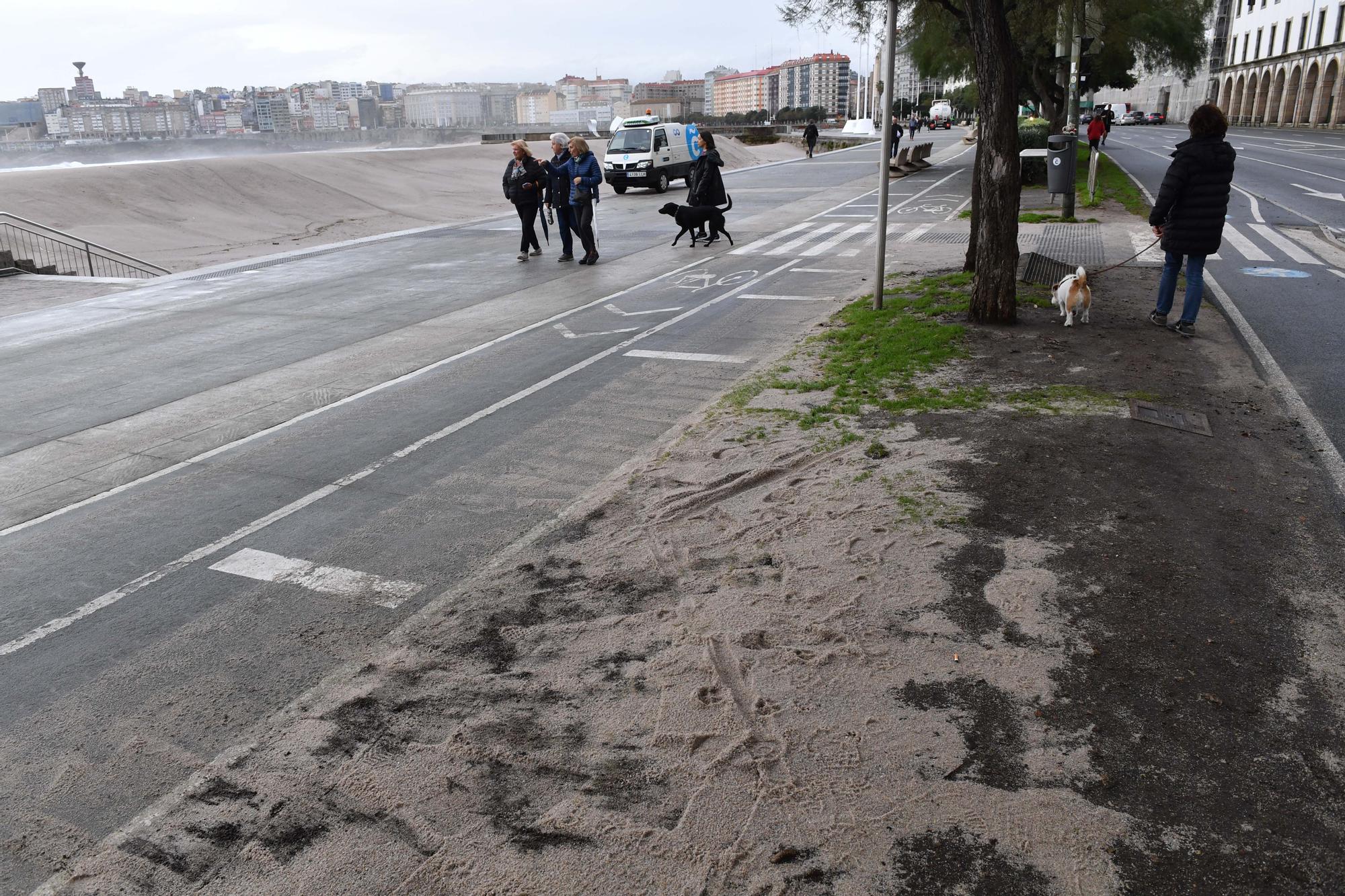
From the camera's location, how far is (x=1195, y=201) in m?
8.52

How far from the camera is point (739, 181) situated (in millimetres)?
32438

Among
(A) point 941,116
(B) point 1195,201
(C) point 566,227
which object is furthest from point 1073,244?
(A) point 941,116

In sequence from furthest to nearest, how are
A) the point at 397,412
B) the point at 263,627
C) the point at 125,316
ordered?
the point at 125,316 → the point at 397,412 → the point at 263,627

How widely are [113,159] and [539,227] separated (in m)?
42.3

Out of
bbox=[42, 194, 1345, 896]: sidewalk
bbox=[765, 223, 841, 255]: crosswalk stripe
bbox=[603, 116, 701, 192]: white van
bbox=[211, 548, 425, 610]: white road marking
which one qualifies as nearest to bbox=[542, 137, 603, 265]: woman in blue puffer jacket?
bbox=[765, 223, 841, 255]: crosswalk stripe

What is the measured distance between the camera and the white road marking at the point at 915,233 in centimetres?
1666

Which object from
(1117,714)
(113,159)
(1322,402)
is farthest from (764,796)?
(113,159)

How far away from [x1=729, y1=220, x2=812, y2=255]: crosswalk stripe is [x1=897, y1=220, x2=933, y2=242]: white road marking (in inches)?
90.1

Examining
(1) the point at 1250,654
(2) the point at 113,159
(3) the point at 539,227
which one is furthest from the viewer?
(2) the point at 113,159

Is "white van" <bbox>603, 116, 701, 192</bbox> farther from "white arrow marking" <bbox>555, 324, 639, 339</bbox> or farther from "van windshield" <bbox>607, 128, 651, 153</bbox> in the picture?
"white arrow marking" <bbox>555, 324, 639, 339</bbox>

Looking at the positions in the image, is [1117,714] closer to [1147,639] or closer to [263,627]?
[1147,639]

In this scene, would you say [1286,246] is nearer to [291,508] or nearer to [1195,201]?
[1195,201]

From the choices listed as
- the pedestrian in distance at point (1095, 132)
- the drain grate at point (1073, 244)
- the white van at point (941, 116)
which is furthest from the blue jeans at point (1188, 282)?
the white van at point (941, 116)

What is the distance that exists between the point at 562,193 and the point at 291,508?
417 inches
